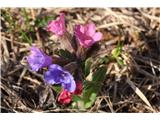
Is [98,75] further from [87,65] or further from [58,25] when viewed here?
[58,25]

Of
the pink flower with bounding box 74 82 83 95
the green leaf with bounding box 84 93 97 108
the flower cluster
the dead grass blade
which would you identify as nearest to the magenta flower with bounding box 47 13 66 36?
the flower cluster

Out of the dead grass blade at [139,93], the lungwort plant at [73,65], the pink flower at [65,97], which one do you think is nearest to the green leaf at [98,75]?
the lungwort plant at [73,65]

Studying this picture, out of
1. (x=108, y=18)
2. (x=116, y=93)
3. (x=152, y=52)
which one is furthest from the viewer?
(x=108, y=18)

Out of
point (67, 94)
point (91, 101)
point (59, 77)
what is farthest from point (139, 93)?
point (59, 77)

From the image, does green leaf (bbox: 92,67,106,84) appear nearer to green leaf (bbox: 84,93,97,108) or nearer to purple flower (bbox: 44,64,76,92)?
green leaf (bbox: 84,93,97,108)
